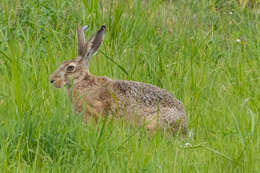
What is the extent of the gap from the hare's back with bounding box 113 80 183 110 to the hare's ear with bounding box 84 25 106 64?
1.65ft

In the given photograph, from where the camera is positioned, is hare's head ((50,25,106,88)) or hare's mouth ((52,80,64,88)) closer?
hare's mouth ((52,80,64,88))

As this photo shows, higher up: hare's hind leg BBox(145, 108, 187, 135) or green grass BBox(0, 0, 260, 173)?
green grass BBox(0, 0, 260, 173)

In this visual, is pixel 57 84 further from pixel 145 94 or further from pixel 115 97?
pixel 145 94

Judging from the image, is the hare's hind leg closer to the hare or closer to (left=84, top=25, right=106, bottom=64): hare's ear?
the hare

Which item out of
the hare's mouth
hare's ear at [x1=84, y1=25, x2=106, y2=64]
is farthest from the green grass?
hare's ear at [x1=84, y1=25, x2=106, y2=64]

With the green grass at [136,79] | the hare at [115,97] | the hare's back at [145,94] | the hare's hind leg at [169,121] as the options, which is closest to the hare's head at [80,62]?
the hare at [115,97]

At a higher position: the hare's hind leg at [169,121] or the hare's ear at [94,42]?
the hare's ear at [94,42]

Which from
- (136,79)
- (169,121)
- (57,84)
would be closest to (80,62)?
(57,84)

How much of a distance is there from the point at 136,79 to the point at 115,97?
3.46ft

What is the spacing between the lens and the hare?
5.00 meters

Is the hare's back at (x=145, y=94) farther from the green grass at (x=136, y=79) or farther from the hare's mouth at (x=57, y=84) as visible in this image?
the hare's mouth at (x=57, y=84)

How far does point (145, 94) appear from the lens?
204 inches

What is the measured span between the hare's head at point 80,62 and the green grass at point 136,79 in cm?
21

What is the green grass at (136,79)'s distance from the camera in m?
3.83
